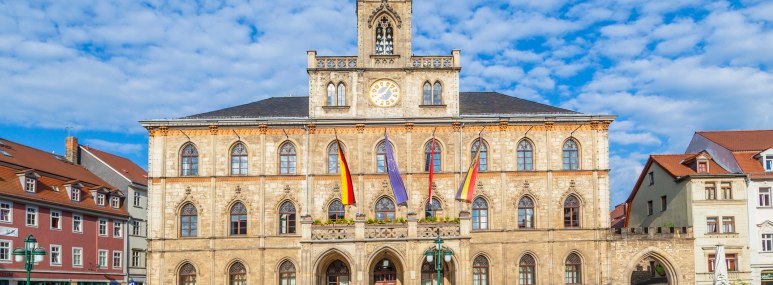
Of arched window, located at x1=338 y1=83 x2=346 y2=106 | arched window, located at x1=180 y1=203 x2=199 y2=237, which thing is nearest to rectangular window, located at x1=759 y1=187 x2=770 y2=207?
arched window, located at x1=338 y1=83 x2=346 y2=106

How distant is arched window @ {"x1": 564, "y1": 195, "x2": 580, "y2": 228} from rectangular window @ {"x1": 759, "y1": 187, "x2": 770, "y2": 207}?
Answer: 1249 cm

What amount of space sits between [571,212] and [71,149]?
3894cm

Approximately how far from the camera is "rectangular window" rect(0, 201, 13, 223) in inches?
1848

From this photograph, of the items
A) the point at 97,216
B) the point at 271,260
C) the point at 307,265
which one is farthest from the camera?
the point at 97,216

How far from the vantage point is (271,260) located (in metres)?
45.8

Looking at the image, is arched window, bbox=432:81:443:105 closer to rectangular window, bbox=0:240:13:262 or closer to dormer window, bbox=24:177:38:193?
dormer window, bbox=24:177:38:193

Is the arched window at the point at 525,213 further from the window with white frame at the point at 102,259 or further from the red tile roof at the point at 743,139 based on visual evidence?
the window with white frame at the point at 102,259

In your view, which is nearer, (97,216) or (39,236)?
(39,236)

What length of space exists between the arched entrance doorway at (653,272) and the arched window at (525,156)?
8.56 meters

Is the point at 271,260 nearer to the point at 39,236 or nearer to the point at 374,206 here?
the point at 374,206

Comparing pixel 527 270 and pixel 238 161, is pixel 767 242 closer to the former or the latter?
pixel 527 270

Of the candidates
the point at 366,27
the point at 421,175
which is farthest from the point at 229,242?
the point at 366,27

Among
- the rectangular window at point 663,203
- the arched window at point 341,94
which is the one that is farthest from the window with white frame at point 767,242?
the arched window at point 341,94

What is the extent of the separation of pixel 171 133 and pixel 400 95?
1385 cm
